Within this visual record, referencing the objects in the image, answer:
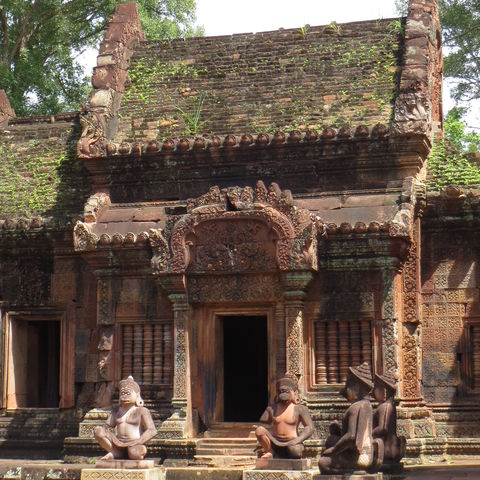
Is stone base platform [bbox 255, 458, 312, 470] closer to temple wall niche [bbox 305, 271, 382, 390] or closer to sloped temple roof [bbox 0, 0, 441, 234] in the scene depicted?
temple wall niche [bbox 305, 271, 382, 390]

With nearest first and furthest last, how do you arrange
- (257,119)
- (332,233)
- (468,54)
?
1. (332,233)
2. (257,119)
3. (468,54)

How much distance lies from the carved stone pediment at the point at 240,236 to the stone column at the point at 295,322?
24 centimetres

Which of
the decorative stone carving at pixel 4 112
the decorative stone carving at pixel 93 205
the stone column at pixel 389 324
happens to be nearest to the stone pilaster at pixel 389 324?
the stone column at pixel 389 324

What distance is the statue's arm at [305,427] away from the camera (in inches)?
569

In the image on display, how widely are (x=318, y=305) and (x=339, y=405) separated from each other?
1605mm

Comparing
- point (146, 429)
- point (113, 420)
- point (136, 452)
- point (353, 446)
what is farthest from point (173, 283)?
point (353, 446)

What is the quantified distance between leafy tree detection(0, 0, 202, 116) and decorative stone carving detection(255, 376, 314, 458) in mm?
18725

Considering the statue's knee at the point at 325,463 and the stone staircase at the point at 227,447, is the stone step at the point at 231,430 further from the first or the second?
the statue's knee at the point at 325,463

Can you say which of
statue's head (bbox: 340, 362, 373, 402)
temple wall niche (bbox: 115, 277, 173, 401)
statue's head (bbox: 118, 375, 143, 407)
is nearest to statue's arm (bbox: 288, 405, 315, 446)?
statue's head (bbox: 340, 362, 373, 402)

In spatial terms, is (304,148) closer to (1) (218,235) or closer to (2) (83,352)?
(1) (218,235)

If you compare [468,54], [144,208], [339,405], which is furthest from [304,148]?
[468,54]

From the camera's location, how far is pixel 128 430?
1470cm

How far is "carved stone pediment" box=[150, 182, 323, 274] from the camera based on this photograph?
1684cm

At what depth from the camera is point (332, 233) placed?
55.4ft
